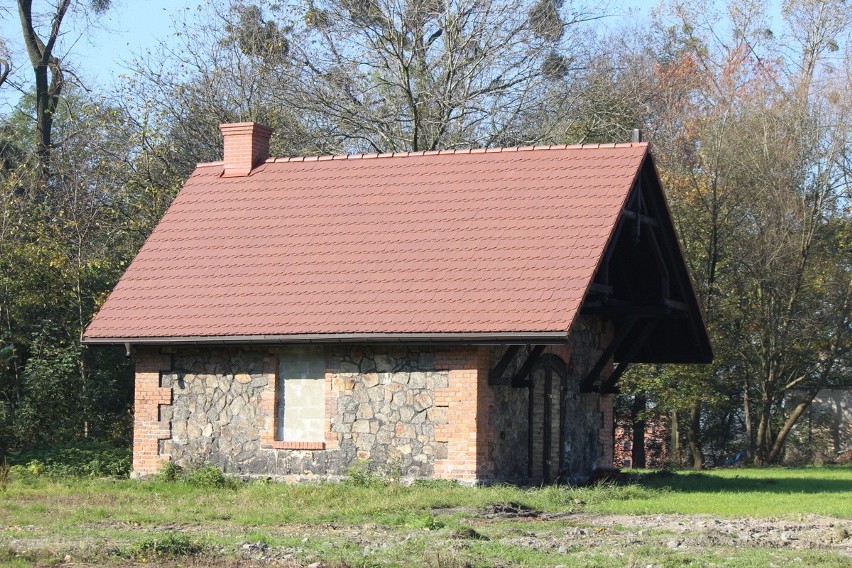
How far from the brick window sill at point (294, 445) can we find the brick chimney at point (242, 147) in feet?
18.3

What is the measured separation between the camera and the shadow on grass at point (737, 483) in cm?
2188

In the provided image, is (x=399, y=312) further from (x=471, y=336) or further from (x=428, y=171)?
(x=428, y=171)

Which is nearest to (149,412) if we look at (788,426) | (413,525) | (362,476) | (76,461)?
(76,461)

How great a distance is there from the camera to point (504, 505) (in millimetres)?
16344

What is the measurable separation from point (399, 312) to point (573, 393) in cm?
431

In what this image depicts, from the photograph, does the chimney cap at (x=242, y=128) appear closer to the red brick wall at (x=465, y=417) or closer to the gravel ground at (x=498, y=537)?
the red brick wall at (x=465, y=417)

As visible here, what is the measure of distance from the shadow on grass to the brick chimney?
28.6 feet

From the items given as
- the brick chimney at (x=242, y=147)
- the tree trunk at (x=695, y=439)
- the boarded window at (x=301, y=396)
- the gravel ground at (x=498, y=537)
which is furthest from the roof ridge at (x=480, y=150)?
the tree trunk at (x=695, y=439)

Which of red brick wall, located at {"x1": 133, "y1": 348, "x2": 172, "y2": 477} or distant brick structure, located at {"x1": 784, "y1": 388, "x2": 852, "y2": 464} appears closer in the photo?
red brick wall, located at {"x1": 133, "y1": 348, "x2": 172, "y2": 477}

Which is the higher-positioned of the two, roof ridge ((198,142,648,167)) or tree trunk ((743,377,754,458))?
roof ridge ((198,142,648,167))

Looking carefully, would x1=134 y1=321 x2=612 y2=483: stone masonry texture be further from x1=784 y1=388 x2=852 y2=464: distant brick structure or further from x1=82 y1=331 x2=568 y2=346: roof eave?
x1=784 y1=388 x2=852 y2=464: distant brick structure

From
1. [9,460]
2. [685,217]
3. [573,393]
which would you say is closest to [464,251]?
[573,393]

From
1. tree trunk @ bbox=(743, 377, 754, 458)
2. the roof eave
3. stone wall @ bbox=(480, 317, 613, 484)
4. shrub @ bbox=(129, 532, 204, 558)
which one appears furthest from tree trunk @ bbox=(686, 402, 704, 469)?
shrub @ bbox=(129, 532, 204, 558)

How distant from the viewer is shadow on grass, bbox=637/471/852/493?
71.8 feet
